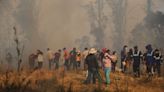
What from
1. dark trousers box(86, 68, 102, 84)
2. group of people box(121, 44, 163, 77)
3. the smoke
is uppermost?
the smoke

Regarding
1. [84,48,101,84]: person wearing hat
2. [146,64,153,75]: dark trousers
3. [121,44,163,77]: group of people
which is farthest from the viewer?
[146,64,153,75]: dark trousers

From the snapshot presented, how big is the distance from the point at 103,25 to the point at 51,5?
23.9 feet

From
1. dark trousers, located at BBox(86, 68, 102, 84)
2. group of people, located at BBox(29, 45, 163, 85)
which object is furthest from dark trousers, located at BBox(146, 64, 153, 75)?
dark trousers, located at BBox(86, 68, 102, 84)

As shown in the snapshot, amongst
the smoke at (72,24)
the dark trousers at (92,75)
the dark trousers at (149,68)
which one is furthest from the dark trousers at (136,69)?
the smoke at (72,24)

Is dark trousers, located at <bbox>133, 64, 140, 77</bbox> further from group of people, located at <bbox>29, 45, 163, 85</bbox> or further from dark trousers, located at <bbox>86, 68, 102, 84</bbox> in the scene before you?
dark trousers, located at <bbox>86, 68, 102, 84</bbox>

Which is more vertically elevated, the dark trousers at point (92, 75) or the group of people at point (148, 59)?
the group of people at point (148, 59)

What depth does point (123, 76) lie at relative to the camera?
22.4 m

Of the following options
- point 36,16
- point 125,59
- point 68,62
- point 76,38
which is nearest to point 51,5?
point 36,16

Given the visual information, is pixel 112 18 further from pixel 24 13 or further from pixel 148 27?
pixel 24 13

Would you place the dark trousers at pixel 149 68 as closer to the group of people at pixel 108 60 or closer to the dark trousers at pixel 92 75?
the group of people at pixel 108 60

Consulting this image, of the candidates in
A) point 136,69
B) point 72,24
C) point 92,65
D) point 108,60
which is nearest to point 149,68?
point 136,69

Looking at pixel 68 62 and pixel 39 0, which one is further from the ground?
pixel 39 0

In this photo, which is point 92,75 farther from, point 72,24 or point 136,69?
point 72,24

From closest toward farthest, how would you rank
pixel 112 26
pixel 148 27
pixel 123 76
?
pixel 123 76, pixel 148 27, pixel 112 26
